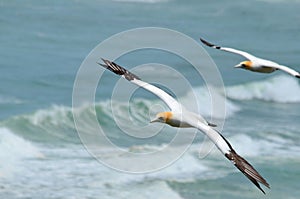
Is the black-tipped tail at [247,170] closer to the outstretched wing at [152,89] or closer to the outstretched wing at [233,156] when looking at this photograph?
the outstretched wing at [233,156]

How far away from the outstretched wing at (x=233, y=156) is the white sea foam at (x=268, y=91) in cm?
2090

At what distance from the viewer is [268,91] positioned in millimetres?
38125

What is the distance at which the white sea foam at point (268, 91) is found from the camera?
3681 centimetres

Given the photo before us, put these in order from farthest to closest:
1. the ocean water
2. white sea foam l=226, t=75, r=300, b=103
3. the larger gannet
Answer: white sea foam l=226, t=75, r=300, b=103, the ocean water, the larger gannet

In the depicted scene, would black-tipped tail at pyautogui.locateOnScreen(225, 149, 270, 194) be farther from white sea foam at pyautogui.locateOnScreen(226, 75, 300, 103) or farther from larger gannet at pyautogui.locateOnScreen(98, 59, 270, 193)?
white sea foam at pyautogui.locateOnScreen(226, 75, 300, 103)

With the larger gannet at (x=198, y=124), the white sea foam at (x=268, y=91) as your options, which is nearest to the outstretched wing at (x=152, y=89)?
the larger gannet at (x=198, y=124)

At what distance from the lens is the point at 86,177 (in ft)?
89.9

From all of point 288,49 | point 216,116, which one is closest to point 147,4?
point 288,49

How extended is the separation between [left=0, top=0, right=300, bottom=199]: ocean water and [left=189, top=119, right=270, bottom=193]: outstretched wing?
1062 cm

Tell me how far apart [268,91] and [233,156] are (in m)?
23.4

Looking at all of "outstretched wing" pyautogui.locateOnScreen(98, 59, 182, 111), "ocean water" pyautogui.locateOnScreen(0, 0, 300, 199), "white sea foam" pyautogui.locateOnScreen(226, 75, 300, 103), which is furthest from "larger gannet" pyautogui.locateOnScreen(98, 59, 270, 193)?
"white sea foam" pyautogui.locateOnScreen(226, 75, 300, 103)

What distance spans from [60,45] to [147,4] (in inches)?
329

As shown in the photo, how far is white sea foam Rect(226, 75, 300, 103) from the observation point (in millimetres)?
36812

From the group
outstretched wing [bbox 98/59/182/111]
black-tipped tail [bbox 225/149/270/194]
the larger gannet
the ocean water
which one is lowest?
black-tipped tail [bbox 225/149/270/194]
